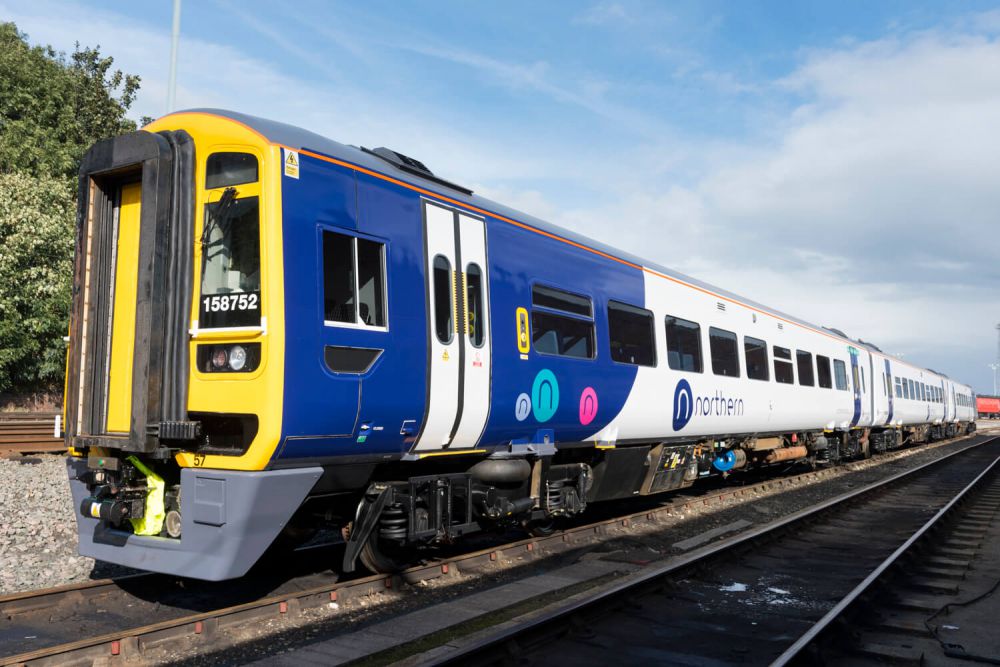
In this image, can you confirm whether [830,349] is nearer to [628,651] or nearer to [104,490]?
[628,651]

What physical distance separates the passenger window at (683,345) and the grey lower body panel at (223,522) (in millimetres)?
6101

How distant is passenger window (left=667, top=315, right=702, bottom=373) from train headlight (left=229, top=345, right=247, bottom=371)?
6.30 metres

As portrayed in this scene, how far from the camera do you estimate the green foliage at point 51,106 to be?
2931 centimetres

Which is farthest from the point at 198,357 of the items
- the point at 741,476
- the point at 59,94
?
the point at 59,94

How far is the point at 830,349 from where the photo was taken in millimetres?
18031

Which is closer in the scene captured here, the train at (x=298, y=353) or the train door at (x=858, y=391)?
the train at (x=298, y=353)

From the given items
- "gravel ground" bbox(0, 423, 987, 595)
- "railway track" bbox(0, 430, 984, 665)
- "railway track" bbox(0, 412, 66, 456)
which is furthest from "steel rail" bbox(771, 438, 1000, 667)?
"railway track" bbox(0, 412, 66, 456)

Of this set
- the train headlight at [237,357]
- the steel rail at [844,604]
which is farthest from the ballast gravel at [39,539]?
the steel rail at [844,604]

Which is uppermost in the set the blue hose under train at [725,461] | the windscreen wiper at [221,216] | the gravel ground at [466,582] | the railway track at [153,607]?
the windscreen wiper at [221,216]

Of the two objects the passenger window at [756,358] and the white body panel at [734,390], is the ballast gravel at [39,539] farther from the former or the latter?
the passenger window at [756,358]

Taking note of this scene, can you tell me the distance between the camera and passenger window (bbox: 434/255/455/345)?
6.59 metres

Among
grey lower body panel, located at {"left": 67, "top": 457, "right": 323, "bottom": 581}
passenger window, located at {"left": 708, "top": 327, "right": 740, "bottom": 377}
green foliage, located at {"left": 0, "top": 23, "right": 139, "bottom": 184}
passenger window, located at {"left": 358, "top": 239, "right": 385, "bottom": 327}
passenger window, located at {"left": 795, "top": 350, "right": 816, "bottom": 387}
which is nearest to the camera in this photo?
grey lower body panel, located at {"left": 67, "top": 457, "right": 323, "bottom": 581}

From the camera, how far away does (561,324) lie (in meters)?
8.30

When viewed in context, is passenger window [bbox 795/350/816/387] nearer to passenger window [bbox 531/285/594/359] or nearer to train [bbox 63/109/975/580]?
passenger window [bbox 531/285/594/359]
